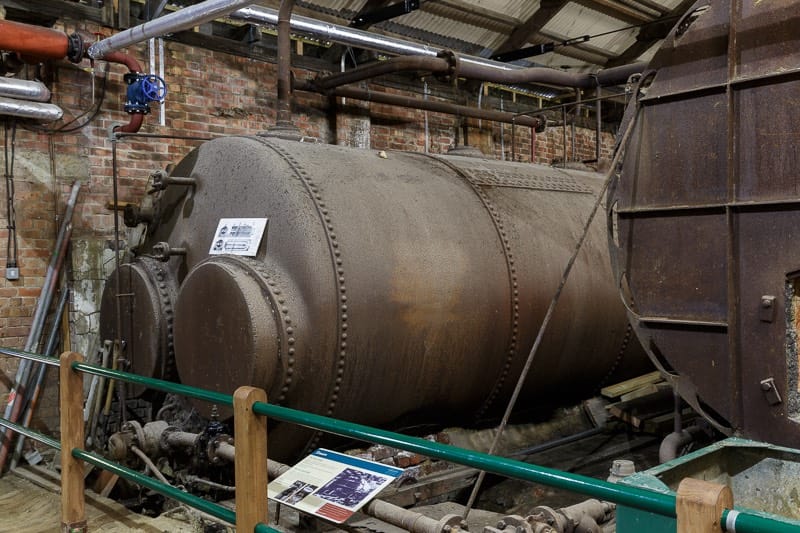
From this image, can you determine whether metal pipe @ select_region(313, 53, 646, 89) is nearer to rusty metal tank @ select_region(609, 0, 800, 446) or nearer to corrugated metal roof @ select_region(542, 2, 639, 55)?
corrugated metal roof @ select_region(542, 2, 639, 55)

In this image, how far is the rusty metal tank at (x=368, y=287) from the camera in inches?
154

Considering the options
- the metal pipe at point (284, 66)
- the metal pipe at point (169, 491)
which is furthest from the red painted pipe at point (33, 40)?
the metal pipe at point (169, 491)

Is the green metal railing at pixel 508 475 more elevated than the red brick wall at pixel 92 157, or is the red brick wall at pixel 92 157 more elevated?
the red brick wall at pixel 92 157

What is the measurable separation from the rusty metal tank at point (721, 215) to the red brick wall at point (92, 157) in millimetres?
4376

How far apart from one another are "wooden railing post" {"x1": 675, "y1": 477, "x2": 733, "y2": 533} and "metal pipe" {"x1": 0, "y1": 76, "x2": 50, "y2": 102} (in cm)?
548

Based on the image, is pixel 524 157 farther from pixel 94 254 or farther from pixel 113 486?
pixel 113 486

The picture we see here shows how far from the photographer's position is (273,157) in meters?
4.29

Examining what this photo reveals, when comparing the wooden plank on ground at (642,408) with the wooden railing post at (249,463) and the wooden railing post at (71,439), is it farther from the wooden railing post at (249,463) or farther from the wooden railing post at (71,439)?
the wooden railing post at (71,439)

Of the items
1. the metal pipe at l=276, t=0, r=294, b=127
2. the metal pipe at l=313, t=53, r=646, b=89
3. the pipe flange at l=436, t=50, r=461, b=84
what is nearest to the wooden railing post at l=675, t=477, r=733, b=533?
the metal pipe at l=276, t=0, r=294, b=127

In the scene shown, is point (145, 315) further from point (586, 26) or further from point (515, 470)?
point (586, 26)

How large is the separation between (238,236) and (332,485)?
1.93 m

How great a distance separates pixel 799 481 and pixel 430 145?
6796 mm

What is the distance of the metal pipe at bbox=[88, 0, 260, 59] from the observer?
510 cm

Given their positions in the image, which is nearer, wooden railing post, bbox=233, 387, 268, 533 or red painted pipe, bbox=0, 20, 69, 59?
wooden railing post, bbox=233, 387, 268, 533
